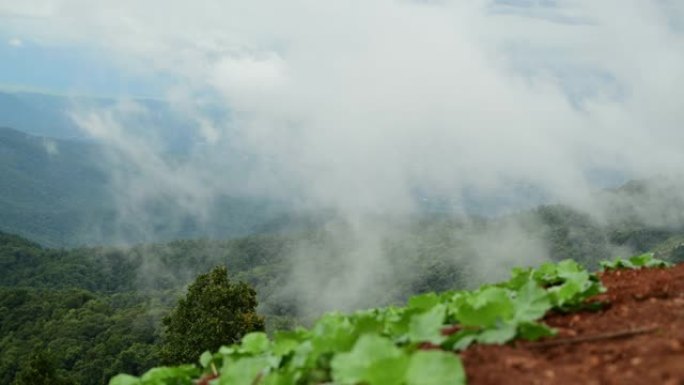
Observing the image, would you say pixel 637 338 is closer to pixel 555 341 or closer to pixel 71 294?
pixel 555 341

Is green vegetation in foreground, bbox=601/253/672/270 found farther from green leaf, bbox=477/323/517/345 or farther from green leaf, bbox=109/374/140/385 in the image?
green leaf, bbox=109/374/140/385

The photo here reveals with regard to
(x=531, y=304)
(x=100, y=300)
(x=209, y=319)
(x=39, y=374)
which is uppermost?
(x=100, y=300)

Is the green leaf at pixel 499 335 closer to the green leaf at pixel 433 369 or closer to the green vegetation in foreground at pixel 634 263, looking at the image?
the green leaf at pixel 433 369

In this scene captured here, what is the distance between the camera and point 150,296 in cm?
15162

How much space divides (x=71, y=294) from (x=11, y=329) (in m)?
15.6

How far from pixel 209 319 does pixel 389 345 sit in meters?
28.1

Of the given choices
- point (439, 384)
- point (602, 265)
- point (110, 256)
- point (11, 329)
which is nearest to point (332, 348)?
point (439, 384)

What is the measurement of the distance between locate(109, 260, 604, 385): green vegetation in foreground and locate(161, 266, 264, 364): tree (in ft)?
86.1

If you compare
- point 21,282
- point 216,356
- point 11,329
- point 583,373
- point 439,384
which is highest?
point 21,282

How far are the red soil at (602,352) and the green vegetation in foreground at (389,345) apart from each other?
12 centimetres

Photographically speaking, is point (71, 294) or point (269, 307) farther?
point (269, 307)

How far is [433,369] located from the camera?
8.55 feet

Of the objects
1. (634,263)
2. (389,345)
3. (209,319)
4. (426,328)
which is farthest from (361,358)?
(209,319)

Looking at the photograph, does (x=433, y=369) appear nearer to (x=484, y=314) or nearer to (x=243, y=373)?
(x=484, y=314)
